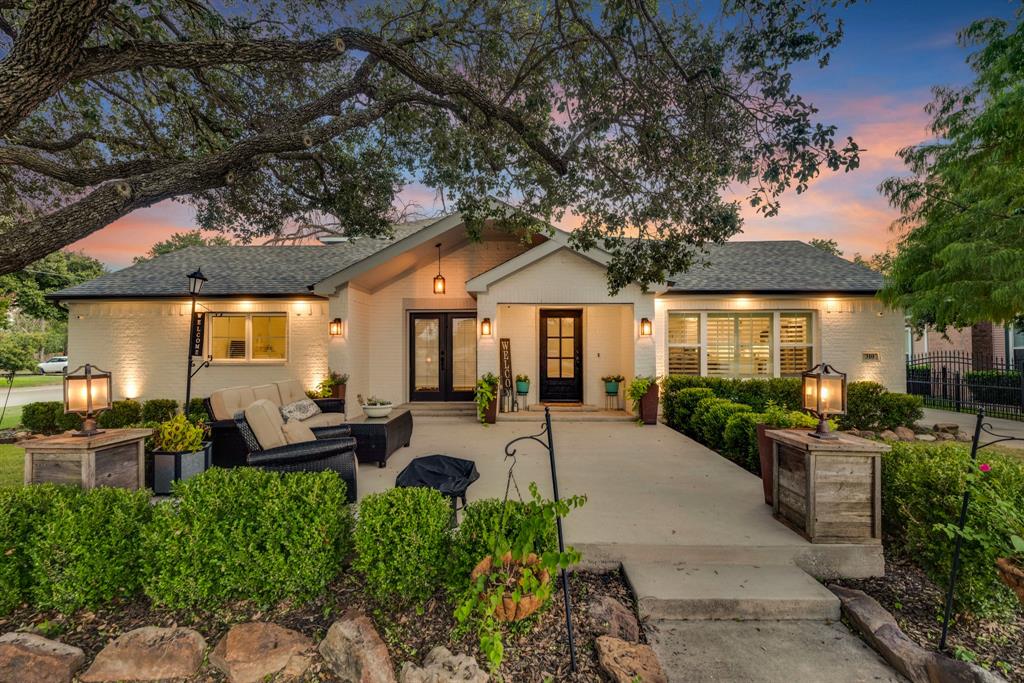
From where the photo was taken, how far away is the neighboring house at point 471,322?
9727 millimetres

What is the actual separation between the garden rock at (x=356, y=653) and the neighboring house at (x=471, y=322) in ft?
23.7

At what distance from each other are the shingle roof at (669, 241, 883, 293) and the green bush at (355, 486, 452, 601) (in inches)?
314

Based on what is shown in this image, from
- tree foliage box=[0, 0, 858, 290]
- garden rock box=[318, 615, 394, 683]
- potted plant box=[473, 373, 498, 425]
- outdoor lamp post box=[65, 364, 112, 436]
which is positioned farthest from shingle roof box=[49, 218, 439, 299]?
garden rock box=[318, 615, 394, 683]

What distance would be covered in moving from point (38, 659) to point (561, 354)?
10.3m

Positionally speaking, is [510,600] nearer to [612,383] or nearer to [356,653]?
[356,653]

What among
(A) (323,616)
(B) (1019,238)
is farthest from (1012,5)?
(A) (323,616)

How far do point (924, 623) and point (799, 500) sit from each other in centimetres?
102

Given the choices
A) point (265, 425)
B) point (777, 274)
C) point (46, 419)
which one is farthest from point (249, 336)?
point (777, 274)

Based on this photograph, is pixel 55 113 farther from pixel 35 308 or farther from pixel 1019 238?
pixel 1019 238

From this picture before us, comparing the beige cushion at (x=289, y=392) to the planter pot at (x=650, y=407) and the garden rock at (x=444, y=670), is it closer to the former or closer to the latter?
the garden rock at (x=444, y=670)

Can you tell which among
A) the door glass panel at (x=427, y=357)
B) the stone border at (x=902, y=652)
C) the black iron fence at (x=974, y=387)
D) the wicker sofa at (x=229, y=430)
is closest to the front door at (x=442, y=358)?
the door glass panel at (x=427, y=357)

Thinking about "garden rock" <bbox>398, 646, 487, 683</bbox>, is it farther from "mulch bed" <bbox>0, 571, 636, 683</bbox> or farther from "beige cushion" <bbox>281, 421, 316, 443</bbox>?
"beige cushion" <bbox>281, 421, 316, 443</bbox>

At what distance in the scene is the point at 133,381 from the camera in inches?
422

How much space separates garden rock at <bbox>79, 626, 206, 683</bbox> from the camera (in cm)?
245
